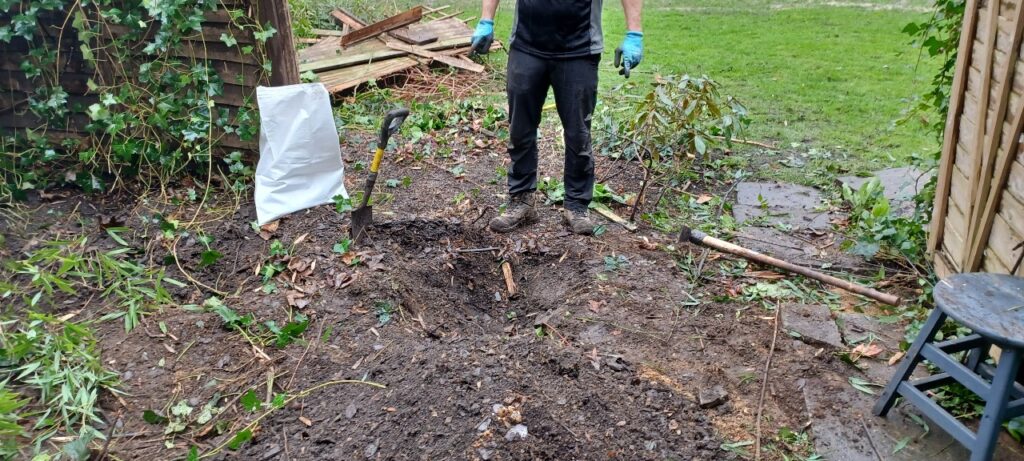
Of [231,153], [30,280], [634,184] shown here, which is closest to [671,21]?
[634,184]

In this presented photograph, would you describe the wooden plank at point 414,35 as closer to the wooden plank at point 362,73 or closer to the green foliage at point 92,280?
the wooden plank at point 362,73

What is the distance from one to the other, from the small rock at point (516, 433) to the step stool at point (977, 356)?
129cm

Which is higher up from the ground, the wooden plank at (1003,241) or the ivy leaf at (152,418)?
the wooden plank at (1003,241)

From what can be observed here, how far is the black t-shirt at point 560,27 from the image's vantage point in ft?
11.8

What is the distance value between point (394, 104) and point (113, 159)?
244 cm

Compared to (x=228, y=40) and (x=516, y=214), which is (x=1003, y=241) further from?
(x=228, y=40)

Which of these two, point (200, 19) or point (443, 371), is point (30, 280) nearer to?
point (200, 19)

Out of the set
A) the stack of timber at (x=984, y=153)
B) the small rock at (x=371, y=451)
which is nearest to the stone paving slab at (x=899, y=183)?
the stack of timber at (x=984, y=153)

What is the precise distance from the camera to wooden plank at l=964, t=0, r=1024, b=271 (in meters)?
2.59

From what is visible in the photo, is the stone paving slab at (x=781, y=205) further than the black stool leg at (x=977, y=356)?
Yes

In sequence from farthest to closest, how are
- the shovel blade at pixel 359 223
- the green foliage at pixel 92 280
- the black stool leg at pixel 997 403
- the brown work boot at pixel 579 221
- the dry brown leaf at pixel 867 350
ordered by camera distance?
the brown work boot at pixel 579 221 → the shovel blade at pixel 359 223 → the green foliage at pixel 92 280 → the dry brown leaf at pixel 867 350 → the black stool leg at pixel 997 403

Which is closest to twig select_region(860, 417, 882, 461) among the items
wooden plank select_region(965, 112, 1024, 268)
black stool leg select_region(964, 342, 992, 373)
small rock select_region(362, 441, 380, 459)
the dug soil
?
the dug soil

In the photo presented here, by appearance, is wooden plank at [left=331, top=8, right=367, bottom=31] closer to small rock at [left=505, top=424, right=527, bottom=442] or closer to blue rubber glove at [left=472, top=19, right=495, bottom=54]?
blue rubber glove at [left=472, top=19, right=495, bottom=54]

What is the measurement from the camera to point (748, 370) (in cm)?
273
